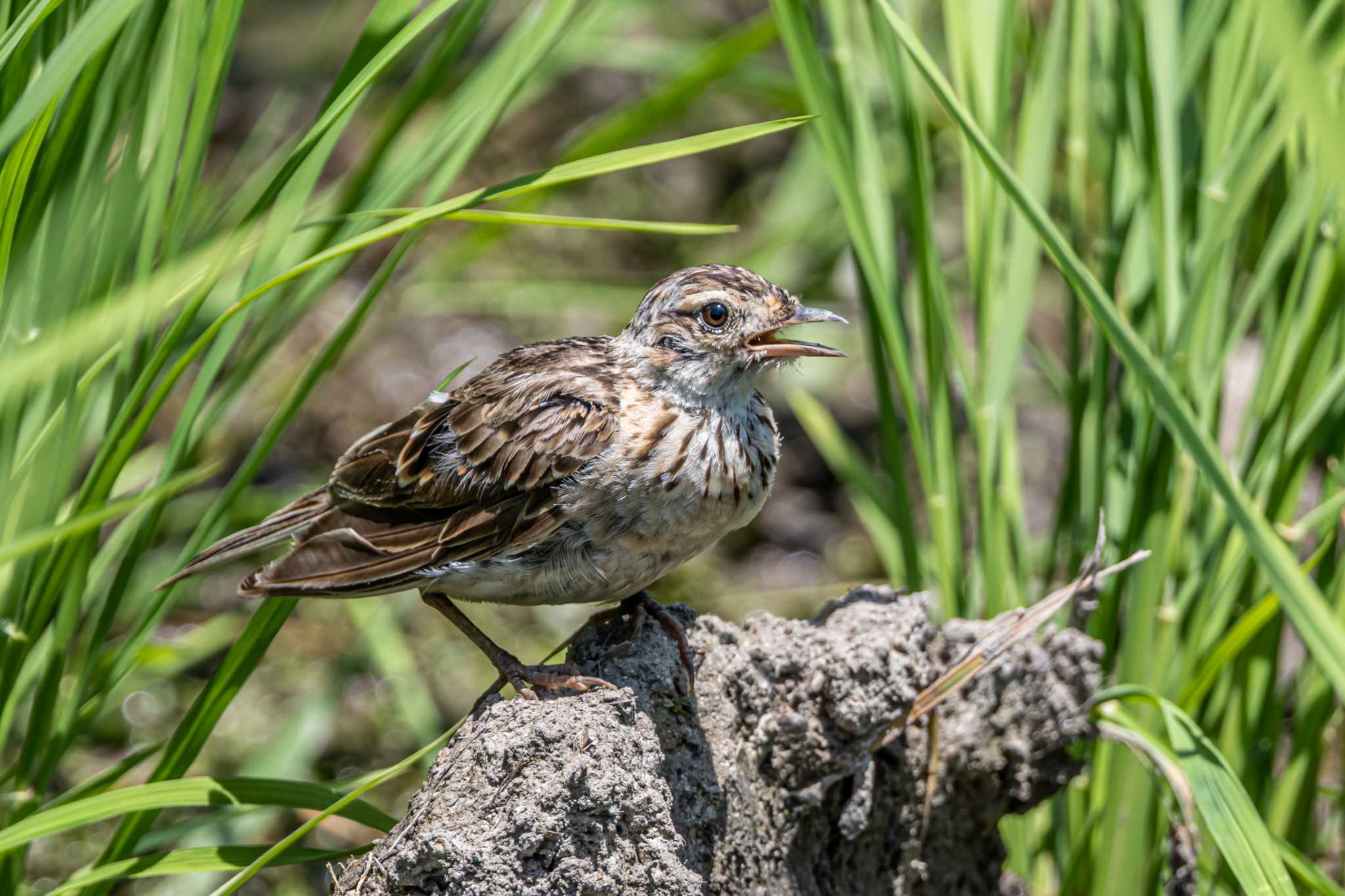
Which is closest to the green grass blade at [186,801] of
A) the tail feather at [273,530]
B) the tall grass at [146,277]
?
the tall grass at [146,277]

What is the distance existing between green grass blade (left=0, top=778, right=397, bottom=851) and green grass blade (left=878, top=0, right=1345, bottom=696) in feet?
4.96

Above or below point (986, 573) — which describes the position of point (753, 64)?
above

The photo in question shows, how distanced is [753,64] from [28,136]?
367cm

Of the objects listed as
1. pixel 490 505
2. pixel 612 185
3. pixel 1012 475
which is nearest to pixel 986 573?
pixel 1012 475

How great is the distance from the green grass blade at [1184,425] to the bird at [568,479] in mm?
595

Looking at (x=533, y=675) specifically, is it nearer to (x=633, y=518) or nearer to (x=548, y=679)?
(x=548, y=679)

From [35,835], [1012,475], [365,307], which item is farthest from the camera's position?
[1012,475]

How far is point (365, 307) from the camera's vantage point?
2.58m

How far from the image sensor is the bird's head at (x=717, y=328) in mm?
2793

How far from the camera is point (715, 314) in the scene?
280cm

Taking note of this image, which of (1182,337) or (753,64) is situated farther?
(753,64)

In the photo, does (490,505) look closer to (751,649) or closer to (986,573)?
(751,649)

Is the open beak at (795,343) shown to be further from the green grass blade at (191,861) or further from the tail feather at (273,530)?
the green grass blade at (191,861)

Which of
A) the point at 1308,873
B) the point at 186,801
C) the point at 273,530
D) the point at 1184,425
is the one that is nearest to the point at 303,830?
the point at 186,801
